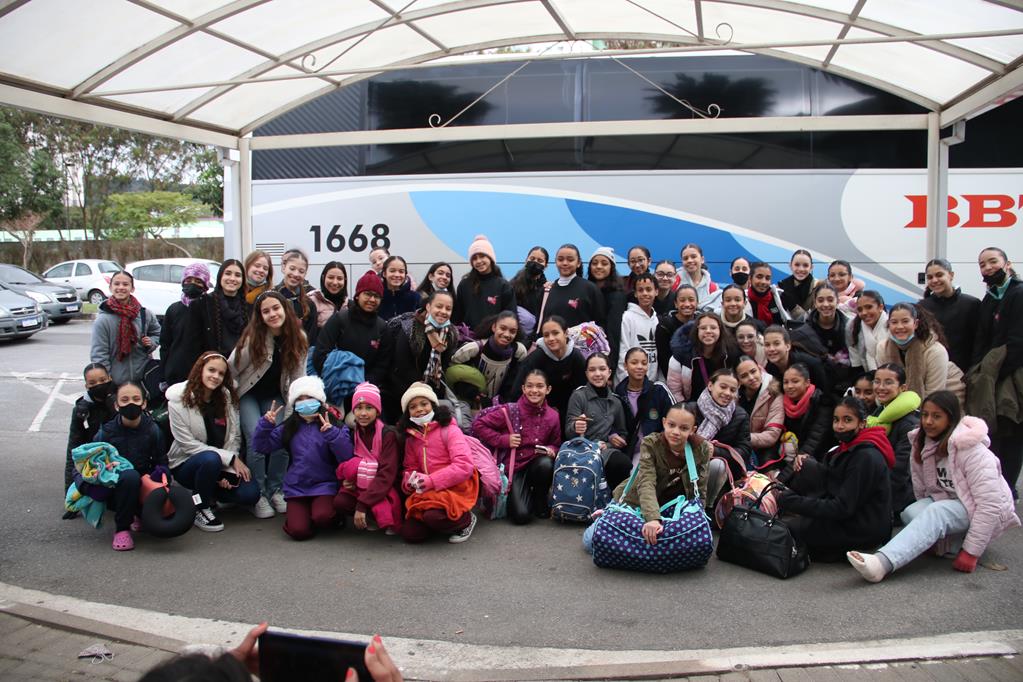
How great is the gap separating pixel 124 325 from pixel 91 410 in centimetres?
99

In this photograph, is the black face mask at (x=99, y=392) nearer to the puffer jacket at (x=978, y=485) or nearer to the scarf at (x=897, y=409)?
the scarf at (x=897, y=409)

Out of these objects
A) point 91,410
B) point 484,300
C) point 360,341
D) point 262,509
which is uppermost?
point 484,300

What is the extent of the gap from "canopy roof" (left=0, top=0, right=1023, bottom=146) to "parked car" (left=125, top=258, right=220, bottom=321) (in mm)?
12022

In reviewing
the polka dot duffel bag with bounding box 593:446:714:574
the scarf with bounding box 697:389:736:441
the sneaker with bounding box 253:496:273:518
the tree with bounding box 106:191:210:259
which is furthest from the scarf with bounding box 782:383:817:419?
the tree with bounding box 106:191:210:259

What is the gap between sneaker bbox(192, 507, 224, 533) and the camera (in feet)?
19.6

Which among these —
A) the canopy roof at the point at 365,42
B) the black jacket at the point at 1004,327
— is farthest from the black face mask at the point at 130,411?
the black jacket at the point at 1004,327

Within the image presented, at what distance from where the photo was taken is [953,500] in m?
5.14

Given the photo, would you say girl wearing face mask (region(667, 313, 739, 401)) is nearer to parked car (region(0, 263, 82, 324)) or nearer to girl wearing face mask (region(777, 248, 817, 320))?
girl wearing face mask (region(777, 248, 817, 320))

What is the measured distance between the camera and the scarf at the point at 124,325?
659 centimetres

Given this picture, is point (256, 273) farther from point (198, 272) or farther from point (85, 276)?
point (85, 276)

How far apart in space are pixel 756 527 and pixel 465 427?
96.0 inches

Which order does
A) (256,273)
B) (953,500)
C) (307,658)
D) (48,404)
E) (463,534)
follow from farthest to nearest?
(48,404) < (256,273) < (463,534) < (953,500) < (307,658)

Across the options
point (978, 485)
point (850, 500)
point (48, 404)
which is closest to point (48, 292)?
point (48, 404)

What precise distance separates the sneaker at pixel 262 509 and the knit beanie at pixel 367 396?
1135 mm
